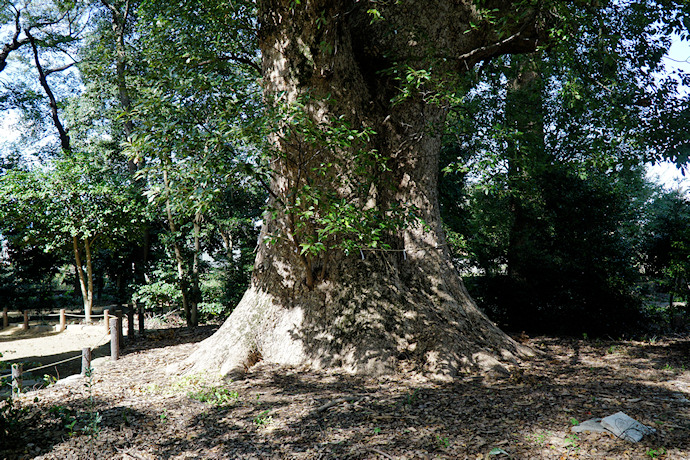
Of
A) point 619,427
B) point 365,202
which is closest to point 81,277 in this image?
point 365,202

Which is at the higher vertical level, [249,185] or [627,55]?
[627,55]

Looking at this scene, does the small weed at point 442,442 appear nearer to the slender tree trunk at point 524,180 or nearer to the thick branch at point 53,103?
the slender tree trunk at point 524,180

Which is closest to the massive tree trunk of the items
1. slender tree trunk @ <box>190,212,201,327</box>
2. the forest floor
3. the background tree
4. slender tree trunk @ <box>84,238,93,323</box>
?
the forest floor

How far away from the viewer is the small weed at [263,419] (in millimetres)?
4280

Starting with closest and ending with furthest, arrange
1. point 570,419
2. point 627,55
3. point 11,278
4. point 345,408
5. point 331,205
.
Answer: point 570,419 < point 345,408 < point 331,205 < point 627,55 < point 11,278

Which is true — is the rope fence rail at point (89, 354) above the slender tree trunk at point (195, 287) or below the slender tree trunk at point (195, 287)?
below

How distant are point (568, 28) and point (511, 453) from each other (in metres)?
5.20

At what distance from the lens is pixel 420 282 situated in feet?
22.0

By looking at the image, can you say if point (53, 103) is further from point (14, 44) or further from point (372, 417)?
point (372, 417)

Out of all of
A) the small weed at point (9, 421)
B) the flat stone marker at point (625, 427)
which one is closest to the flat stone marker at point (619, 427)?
the flat stone marker at point (625, 427)

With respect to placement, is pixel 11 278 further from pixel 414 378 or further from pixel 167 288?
pixel 414 378

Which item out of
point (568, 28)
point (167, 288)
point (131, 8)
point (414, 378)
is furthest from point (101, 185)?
point (568, 28)

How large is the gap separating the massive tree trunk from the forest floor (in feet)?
1.44

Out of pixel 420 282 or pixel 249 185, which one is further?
pixel 420 282
